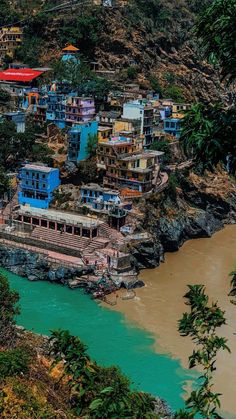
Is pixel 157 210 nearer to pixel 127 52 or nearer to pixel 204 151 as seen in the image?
pixel 127 52

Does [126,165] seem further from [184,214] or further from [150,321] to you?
[150,321]

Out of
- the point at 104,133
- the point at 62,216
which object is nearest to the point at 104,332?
the point at 62,216

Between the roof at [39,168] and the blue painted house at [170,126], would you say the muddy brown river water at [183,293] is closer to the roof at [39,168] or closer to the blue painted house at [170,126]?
the roof at [39,168]

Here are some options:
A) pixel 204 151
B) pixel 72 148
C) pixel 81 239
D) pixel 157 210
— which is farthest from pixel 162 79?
pixel 204 151

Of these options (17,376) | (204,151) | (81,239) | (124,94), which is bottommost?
(81,239)

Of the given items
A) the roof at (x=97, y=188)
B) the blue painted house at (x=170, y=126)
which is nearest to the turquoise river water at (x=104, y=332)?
the roof at (x=97, y=188)

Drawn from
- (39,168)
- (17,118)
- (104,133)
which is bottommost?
(39,168)
